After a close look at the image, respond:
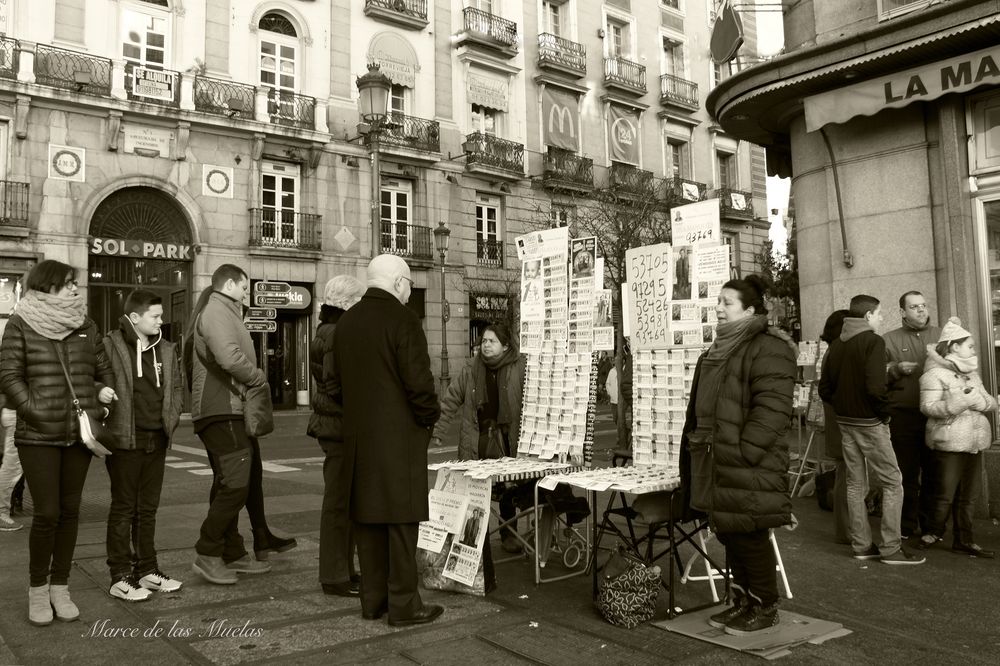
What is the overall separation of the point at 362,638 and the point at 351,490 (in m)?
0.77

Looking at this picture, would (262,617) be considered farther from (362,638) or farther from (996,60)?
(996,60)

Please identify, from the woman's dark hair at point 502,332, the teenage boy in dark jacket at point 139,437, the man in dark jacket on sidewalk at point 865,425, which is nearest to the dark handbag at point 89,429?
the teenage boy in dark jacket at point 139,437

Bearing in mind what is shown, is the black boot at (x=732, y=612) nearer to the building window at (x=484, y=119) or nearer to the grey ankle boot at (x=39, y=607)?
the grey ankle boot at (x=39, y=607)

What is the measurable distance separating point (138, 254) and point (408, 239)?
26.4 feet

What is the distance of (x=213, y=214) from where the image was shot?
22.1 meters

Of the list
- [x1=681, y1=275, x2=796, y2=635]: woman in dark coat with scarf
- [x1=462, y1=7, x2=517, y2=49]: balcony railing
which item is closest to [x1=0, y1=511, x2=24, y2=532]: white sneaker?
[x1=681, y1=275, x2=796, y2=635]: woman in dark coat with scarf

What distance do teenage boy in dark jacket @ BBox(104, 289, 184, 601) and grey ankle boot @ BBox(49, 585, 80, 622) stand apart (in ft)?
1.23

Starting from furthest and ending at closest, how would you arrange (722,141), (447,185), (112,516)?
(722,141), (447,185), (112,516)

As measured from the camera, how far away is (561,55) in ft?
96.3

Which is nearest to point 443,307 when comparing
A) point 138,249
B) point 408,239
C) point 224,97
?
point 408,239

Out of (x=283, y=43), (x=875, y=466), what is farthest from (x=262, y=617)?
(x=283, y=43)

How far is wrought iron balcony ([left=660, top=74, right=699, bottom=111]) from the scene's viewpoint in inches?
1296

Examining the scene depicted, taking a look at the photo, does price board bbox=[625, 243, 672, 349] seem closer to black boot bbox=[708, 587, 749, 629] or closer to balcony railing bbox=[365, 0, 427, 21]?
black boot bbox=[708, 587, 749, 629]

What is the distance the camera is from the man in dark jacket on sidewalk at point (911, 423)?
662cm
